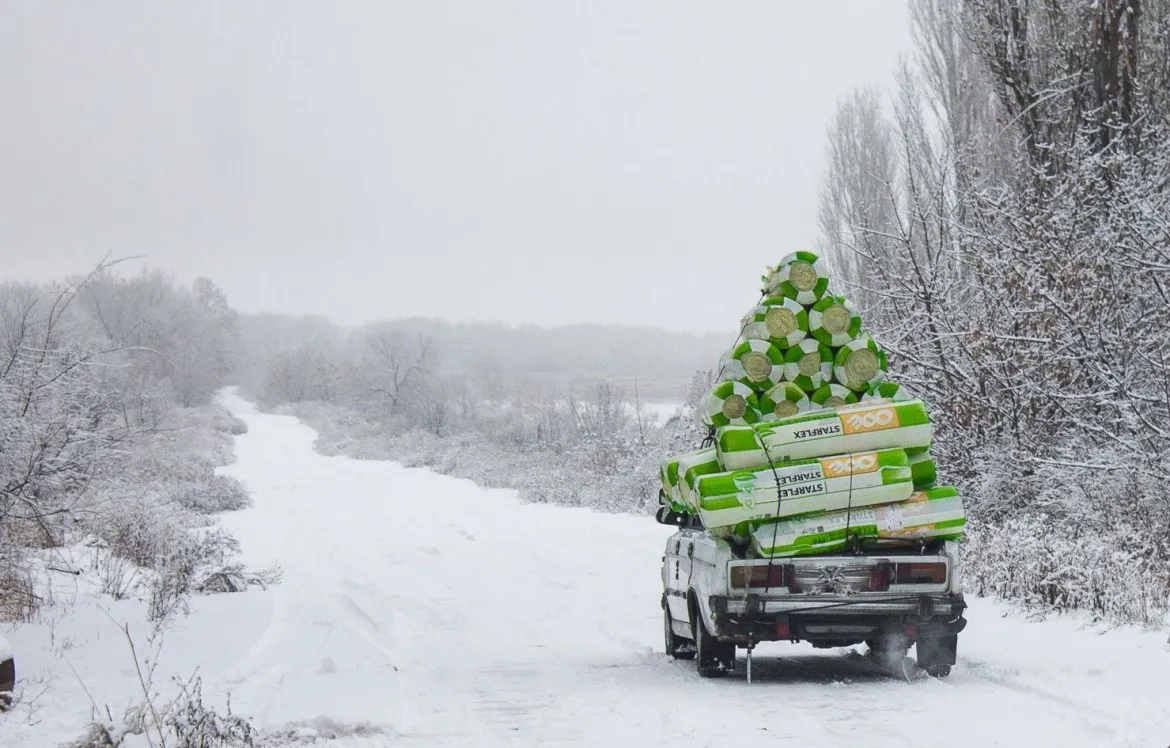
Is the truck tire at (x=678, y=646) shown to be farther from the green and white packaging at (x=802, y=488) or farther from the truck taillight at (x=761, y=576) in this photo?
the green and white packaging at (x=802, y=488)

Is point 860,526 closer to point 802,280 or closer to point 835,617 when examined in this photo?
point 835,617

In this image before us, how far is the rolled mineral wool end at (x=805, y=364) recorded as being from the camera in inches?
388

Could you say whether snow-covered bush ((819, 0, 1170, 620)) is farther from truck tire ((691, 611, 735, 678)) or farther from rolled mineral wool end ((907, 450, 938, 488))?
truck tire ((691, 611, 735, 678))

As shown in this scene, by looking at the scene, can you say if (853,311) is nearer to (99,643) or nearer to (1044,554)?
(1044,554)

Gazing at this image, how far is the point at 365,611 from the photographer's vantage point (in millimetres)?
13125

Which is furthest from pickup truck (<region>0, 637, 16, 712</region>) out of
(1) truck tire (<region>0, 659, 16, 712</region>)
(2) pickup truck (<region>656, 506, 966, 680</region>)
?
(2) pickup truck (<region>656, 506, 966, 680</region>)

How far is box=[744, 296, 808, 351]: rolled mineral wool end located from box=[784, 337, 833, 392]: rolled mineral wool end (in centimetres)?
7

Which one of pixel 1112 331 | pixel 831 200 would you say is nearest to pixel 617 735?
pixel 1112 331

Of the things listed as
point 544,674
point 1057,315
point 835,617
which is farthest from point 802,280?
point 1057,315

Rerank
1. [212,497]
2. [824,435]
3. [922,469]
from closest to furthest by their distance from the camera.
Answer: [824,435]
[922,469]
[212,497]

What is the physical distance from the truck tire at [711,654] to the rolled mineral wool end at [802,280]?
290 cm

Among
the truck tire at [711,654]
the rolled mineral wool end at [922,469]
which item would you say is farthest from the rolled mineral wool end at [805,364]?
the truck tire at [711,654]

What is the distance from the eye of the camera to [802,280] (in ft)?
32.9

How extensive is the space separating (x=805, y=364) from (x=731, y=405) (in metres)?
0.73
